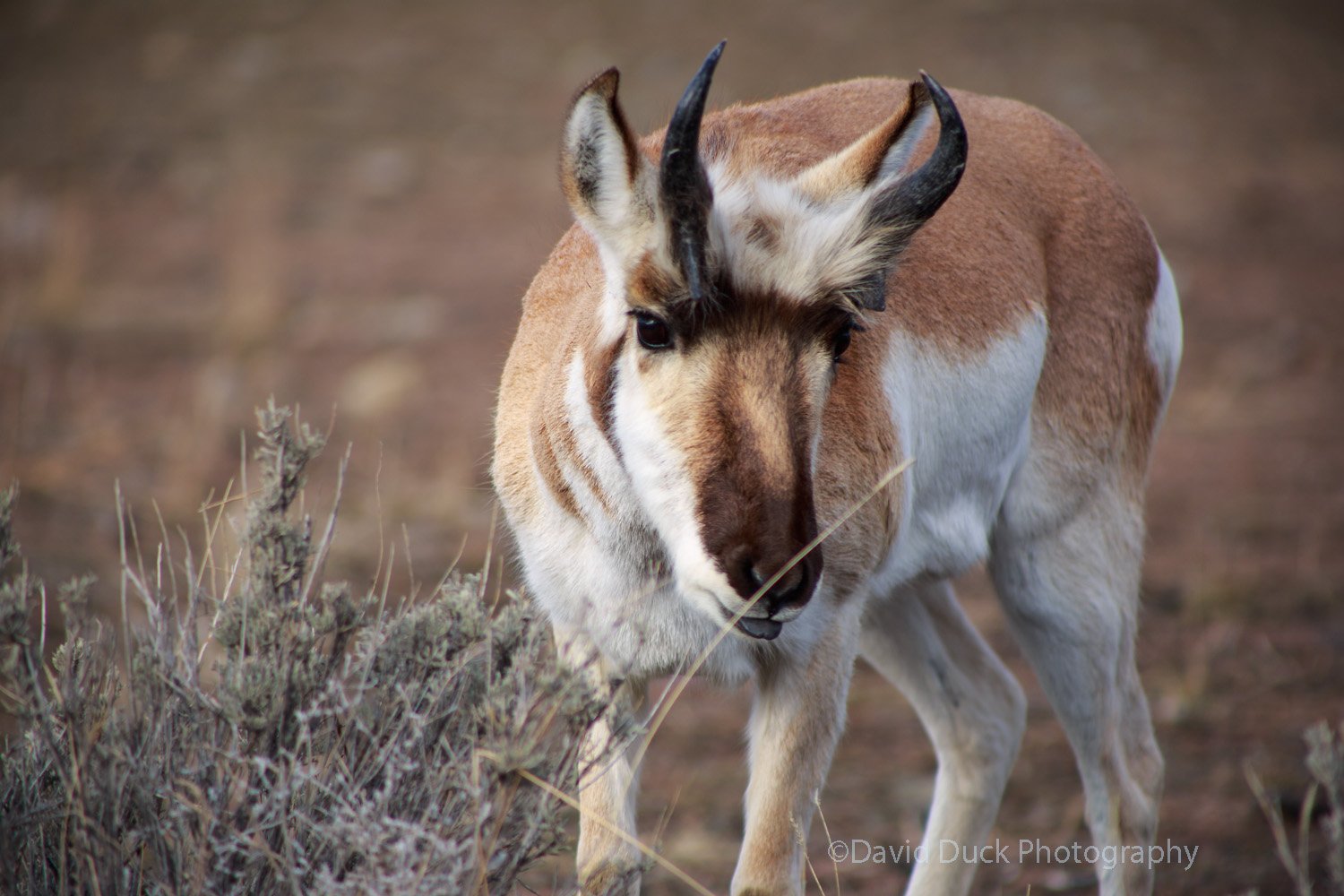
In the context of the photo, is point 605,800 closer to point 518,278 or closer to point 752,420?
point 752,420

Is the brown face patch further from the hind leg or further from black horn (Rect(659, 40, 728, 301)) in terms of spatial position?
the hind leg

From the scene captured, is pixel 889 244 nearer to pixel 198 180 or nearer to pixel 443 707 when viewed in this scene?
pixel 443 707

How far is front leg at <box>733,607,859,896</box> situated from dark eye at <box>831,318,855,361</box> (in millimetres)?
850

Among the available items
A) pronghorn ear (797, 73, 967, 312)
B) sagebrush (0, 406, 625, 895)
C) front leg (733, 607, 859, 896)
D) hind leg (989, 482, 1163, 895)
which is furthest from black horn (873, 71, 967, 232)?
hind leg (989, 482, 1163, 895)

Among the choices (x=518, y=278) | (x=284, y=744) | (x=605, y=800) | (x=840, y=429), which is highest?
(x=840, y=429)

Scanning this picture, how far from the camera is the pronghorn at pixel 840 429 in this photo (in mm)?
3021

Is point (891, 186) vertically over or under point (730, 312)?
over

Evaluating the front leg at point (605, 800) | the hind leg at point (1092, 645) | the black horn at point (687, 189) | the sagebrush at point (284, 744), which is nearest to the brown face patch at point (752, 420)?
the black horn at point (687, 189)

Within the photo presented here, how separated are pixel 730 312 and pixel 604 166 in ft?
1.53

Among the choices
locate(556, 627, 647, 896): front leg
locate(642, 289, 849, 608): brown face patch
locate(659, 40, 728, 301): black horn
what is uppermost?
locate(659, 40, 728, 301): black horn

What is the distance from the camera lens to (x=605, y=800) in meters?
3.70

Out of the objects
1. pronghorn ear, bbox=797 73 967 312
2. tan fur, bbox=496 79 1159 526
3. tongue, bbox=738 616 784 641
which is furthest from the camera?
tan fur, bbox=496 79 1159 526

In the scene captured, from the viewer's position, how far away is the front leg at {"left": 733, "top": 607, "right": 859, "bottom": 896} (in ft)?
11.6

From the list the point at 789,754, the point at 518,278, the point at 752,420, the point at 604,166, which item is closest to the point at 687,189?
the point at 604,166
